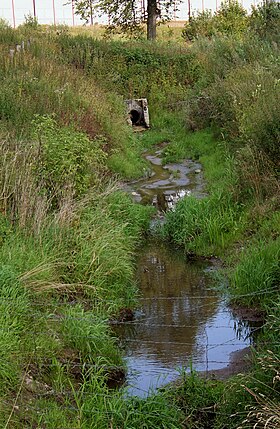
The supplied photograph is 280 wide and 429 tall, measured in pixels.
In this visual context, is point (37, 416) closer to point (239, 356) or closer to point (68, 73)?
point (239, 356)

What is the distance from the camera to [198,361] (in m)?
7.14

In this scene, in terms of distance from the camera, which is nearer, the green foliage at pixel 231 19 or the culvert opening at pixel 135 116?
the culvert opening at pixel 135 116

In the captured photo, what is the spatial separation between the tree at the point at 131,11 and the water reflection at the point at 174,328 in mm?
22388

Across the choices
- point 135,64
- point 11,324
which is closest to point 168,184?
point 11,324

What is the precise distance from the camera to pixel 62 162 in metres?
9.69

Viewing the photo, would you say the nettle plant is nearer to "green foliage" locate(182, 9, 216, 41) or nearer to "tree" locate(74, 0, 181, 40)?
"tree" locate(74, 0, 181, 40)

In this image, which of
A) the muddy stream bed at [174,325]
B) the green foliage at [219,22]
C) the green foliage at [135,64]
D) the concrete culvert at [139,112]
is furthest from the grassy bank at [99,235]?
the green foliage at [219,22]

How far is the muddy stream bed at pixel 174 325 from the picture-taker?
22.9 ft

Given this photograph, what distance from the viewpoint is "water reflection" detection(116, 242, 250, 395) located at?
7.01 m

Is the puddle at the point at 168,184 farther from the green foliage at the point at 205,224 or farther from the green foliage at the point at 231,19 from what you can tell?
the green foliage at the point at 231,19

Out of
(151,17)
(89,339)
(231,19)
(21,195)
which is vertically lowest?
(89,339)

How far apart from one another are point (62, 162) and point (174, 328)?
3064 millimetres

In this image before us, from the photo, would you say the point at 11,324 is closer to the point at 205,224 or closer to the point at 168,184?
the point at 205,224

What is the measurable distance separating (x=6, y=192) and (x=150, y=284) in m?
2.36
